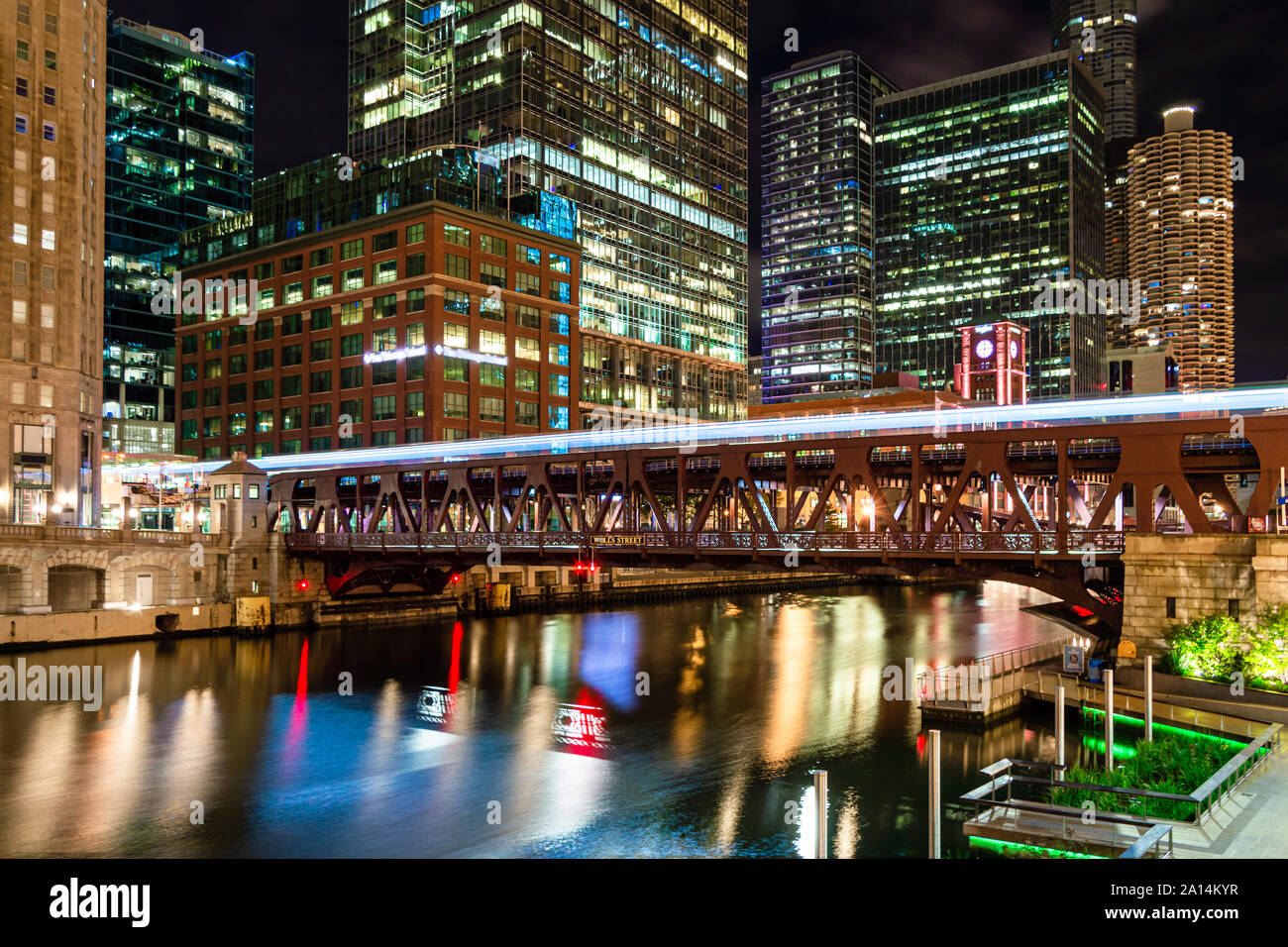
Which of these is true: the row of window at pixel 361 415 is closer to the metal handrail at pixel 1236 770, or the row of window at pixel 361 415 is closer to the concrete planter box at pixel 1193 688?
the concrete planter box at pixel 1193 688

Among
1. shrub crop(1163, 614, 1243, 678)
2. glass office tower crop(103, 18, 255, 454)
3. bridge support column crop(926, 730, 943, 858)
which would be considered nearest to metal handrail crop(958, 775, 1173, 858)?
bridge support column crop(926, 730, 943, 858)

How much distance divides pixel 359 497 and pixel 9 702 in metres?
29.5

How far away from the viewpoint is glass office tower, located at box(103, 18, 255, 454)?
16262 cm

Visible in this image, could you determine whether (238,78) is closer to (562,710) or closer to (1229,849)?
(562,710)

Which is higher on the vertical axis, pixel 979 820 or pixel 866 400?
pixel 866 400

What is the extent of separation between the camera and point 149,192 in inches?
6634

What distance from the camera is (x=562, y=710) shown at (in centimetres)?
4462

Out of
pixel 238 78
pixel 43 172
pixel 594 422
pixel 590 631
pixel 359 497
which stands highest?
pixel 238 78

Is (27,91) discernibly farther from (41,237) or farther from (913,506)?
(913,506)

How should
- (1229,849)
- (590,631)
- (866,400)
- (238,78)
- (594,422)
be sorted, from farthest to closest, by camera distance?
(238,78), (866,400), (594,422), (590,631), (1229,849)

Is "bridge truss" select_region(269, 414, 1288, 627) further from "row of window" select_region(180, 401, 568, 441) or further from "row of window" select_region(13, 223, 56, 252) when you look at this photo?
"row of window" select_region(13, 223, 56, 252)

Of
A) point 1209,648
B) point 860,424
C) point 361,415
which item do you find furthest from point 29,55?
point 1209,648

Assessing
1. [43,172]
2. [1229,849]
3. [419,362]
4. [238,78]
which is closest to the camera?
[1229,849]

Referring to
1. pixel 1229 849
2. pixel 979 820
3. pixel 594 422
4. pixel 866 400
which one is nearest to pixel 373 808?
pixel 979 820
